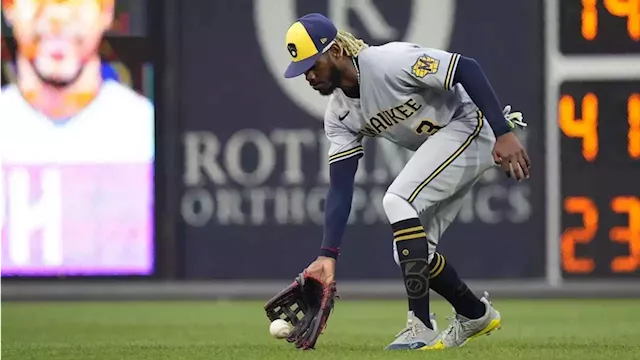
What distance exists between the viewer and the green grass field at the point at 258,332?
5.78 meters

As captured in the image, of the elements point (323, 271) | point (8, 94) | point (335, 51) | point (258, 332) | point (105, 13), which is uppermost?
point (105, 13)

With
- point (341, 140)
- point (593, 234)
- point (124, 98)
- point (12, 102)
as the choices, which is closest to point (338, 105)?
point (341, 140)

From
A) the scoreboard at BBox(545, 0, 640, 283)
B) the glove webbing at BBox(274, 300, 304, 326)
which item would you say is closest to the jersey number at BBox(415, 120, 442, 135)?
the glove webbing at BBox(274, 300, 304, 326)

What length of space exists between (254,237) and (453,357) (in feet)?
19.7

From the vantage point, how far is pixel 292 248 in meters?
11.3

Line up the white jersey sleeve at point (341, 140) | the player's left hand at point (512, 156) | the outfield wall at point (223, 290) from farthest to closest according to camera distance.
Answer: the outfield wall at point (223, 290)
the white jersey sleeve at point (341, 140)
the player's left hand at point (512, 156)

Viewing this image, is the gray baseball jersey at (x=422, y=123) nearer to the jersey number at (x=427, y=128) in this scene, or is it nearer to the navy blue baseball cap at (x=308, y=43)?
the jersey number at (x=427, y=128)

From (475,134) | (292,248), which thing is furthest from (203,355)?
(292,248)

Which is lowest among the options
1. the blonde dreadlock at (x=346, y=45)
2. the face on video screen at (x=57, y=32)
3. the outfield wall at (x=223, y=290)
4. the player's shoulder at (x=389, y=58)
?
the outfield wall at (x=223, y=290)

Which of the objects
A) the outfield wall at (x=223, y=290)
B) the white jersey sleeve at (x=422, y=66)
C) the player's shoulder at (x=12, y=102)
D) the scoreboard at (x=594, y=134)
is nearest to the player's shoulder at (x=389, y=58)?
the white jersey sleeve at (x=422, y=66)

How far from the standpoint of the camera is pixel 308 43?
584cm

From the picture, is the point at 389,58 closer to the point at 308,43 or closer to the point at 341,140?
the point at 308,43

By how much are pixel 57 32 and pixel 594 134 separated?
4215 mm

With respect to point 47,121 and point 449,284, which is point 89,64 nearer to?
point 47,121
